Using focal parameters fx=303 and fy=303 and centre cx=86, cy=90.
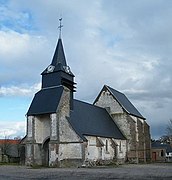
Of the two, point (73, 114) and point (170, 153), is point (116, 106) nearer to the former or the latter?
point (73, 114)

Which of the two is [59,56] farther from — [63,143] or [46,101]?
[63,143]

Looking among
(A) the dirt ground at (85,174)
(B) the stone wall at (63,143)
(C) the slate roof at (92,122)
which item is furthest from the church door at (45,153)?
(A) the dirt ground at (85,174)

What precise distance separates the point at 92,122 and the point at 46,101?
688 centimetres

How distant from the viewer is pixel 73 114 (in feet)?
120

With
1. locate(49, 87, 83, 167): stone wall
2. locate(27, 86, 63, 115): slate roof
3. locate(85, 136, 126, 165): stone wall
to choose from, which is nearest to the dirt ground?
locate(49, 87, 83, 167): stone wall

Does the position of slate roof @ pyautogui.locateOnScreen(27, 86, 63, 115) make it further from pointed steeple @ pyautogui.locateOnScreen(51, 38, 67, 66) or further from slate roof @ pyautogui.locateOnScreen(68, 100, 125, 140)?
pointed steeple @ pyautogui.locateOnScreen(51, 38, 67, 66)

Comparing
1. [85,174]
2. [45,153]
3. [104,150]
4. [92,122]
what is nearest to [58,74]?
[92,122]

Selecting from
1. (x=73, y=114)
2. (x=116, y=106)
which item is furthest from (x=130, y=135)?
(x=73, y=114)

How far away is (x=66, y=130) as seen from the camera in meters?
33.5

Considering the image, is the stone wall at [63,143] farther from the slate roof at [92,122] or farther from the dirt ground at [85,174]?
the dirt ground at [85,174]

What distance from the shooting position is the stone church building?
33.2 m

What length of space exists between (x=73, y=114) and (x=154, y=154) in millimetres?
40867

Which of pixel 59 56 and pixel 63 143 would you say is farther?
pixel 59 56

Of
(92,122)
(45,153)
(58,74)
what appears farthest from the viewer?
(92,122)
